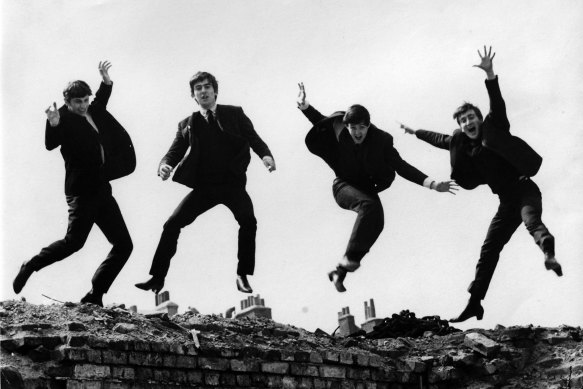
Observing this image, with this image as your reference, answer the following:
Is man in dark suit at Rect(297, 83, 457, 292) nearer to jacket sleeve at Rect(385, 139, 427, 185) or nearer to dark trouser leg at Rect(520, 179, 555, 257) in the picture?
jacket sleeve at Rect(385, 139, 427, 185)

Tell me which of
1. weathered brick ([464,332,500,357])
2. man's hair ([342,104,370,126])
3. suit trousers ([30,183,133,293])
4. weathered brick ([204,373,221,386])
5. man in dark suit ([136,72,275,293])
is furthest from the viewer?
man's hair ([342,104,370,126])

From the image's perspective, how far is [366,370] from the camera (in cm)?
1340

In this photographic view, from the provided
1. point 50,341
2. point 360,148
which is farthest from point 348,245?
point 50,341

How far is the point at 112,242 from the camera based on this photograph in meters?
14.0

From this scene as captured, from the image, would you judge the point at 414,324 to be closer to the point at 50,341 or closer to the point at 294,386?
the point at 294,386

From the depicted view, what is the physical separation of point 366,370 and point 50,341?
159 inches

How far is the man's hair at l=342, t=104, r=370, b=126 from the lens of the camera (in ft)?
50.1

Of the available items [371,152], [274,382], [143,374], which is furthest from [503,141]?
[143,374]

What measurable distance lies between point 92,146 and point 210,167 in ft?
5.36

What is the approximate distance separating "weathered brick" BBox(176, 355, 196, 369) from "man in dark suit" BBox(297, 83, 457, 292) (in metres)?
3.69

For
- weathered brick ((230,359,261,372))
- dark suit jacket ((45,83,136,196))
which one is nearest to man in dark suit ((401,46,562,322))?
weathered brick ((230,359,261,372))

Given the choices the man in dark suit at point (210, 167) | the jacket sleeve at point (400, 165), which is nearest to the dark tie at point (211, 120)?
the man in dark suit at point (210, 167)

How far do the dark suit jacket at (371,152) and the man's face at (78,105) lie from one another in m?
3.25

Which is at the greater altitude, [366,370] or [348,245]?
[348,245]
